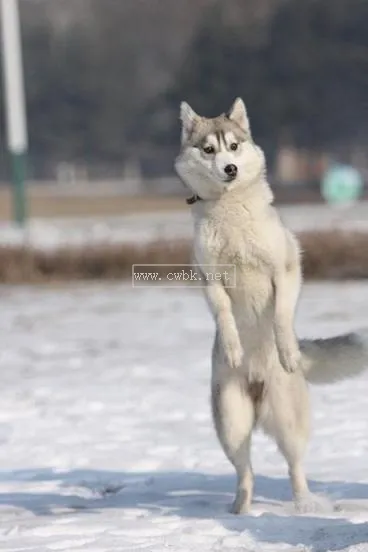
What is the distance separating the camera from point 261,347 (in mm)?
5293

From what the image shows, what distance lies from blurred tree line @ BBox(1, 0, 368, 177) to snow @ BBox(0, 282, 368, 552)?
3639 cm

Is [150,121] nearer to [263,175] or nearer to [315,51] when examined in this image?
[315,51]

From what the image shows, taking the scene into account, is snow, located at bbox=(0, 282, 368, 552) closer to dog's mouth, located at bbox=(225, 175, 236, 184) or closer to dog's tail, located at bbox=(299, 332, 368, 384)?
dog's tail, located at bbox=(299, 332, 368, 384)

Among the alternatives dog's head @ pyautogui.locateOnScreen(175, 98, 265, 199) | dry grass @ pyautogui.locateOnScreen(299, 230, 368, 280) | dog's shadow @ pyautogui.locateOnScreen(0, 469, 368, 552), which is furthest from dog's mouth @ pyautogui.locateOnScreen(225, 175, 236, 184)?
dry grass @ pyautogui.locateOnScreen(299, 230, 368, 280)

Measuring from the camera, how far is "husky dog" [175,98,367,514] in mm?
5148

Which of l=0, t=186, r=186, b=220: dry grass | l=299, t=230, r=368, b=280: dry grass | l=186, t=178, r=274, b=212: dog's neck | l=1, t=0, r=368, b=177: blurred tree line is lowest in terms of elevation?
l=299, t=230, r=368, b=280: dry grass

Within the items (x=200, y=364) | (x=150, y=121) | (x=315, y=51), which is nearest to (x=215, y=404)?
(x=200, y=364)

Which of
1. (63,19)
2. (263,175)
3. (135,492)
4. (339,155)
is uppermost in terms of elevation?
(63,19)

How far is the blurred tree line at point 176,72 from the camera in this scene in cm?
4919

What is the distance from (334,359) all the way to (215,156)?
3.61 ft

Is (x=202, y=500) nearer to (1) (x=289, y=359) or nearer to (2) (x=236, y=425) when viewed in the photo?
(2) (x=236, y=425)

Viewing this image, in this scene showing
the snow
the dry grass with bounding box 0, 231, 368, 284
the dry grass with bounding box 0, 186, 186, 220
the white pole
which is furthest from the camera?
the dry grass with bounding box 0, 186, 186, 220

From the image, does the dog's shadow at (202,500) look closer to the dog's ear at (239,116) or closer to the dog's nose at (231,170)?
the dog's nose at (231,170)

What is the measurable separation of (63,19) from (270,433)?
6375cm
